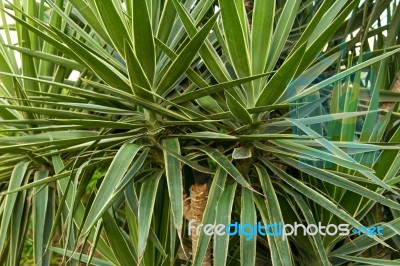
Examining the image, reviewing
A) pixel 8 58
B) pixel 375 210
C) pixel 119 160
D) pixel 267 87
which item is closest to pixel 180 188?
pixel 119 160

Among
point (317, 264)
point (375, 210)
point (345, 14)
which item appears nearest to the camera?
point (345, 14)

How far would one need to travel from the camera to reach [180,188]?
101cm

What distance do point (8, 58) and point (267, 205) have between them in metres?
0.78

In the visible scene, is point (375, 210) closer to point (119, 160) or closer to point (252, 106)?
point (252, 106)

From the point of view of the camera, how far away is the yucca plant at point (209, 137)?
1.01 meters

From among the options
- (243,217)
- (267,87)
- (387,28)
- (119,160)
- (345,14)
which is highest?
(387,28)

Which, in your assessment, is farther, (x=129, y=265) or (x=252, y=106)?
(x=129, y=265)

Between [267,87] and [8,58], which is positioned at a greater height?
[8,58]

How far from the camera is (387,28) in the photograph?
1.43 meters

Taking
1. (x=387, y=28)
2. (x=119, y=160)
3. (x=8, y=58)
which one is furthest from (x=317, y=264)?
(x=8, y=58)

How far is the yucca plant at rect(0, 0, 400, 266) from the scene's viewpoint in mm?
1013

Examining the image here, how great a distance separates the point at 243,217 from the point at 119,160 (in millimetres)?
246

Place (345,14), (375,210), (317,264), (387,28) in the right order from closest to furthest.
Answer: (345,14), (317,264), (375,210), (387,28)

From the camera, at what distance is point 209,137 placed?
1.05 metres
